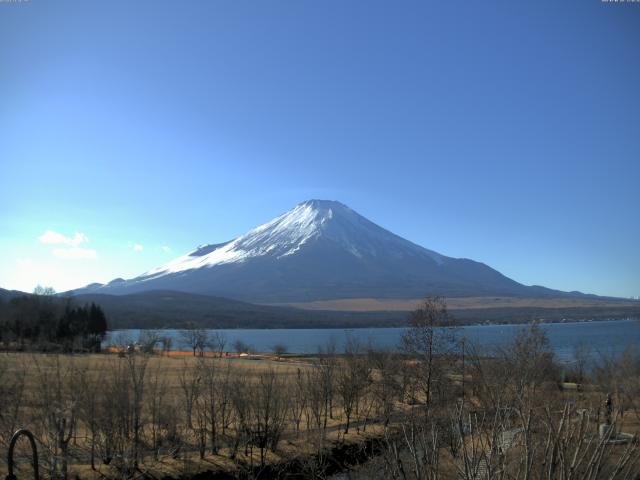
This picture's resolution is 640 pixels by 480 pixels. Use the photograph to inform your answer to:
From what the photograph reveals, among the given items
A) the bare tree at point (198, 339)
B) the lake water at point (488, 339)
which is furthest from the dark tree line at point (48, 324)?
the bare tree at point (198, 339)

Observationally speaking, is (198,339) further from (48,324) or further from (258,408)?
(258,408)

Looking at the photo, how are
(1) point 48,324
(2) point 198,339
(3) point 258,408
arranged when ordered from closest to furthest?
(3) point 258,408 < (1) point 48,324 < (2) point 198,339

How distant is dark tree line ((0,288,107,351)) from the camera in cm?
6806

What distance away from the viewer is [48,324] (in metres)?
72.9

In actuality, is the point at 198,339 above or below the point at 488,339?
below

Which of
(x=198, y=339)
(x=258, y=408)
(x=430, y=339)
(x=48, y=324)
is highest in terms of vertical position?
(x=430, y=339)

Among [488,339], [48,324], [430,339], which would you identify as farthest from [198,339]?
[430,339]

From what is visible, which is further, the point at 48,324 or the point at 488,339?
the point at 488,339

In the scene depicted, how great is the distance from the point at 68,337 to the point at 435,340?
56.8 meters

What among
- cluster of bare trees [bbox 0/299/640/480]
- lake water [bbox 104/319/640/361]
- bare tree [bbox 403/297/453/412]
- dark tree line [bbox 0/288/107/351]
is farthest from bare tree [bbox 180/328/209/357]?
cluster of bare trees [bbox 0/299/640/480]

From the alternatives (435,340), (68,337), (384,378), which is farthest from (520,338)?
(68,337)

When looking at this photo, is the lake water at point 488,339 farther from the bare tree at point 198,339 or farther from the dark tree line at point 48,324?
the dark tree line at point 48,324

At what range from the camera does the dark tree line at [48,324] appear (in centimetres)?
6806

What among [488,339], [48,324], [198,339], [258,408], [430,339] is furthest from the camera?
[198,339]
